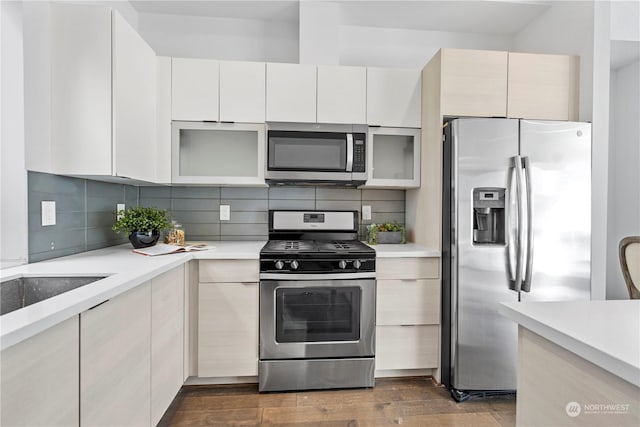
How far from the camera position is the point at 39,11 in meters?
1.63

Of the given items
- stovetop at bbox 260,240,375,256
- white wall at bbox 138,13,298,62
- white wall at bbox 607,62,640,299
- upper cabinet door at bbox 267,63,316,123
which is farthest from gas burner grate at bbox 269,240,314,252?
white wall at bbox 607,62,640,299

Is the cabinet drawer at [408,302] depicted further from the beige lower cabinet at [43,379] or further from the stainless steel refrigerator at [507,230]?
the beige lower cabinet at [43,379]

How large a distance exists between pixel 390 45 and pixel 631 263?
2286 millimetres

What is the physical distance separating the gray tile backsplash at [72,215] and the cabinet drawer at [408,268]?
1.77 metres

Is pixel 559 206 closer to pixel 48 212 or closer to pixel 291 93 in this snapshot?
pixel 291 93

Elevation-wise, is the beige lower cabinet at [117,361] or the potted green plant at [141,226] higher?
the potted green plant at [141,226]

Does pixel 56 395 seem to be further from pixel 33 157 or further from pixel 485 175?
pixel 485 175

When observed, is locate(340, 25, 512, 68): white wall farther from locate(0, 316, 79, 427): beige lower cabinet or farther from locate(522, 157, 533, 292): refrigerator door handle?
locate(0, 316, 79, 427): beige lower cabinet

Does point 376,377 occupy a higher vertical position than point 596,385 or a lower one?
lower

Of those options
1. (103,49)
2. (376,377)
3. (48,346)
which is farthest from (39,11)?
(376,377)

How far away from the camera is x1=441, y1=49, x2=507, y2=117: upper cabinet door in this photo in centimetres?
217

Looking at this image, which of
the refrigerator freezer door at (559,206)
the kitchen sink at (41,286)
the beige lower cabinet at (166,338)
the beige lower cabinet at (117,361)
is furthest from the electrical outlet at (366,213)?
the kitchen sink at (41,286)

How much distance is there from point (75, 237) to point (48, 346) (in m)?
1.24

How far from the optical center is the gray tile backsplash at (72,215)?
64.7 inches
